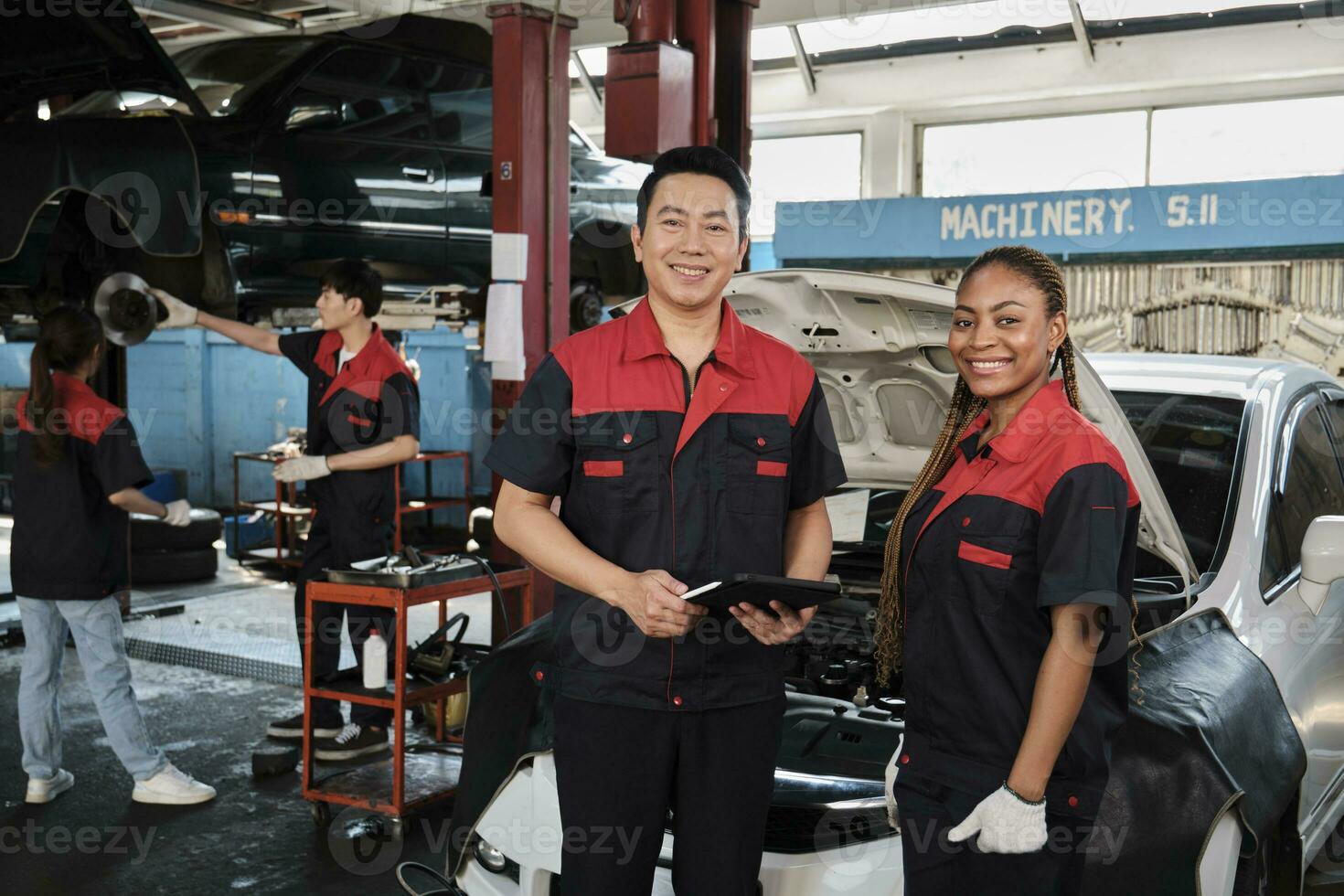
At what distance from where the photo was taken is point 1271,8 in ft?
32.7

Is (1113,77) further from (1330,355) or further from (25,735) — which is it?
(25,735)

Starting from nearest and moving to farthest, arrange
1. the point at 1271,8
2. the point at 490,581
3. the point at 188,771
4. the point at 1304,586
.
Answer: the point at 1304,586, the point at 490,581, the point at 188,771, the point at 1271,8

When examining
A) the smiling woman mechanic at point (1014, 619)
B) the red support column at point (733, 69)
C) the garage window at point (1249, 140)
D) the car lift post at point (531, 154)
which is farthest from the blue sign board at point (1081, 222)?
the smiling woman mechanic at point (1014, 619)

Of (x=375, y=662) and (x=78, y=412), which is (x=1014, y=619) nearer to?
(x=375, y=662)

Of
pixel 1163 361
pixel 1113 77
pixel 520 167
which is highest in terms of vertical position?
pixel 1113 77

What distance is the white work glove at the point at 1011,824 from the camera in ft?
5.58

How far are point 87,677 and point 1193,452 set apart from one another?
330cm

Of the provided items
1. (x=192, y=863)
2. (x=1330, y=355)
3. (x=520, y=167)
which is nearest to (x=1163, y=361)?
(x=520, y=167)

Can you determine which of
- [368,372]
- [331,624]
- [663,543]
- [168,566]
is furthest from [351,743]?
[168,566]

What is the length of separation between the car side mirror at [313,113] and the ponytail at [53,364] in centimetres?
199

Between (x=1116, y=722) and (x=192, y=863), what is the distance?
2.81 metres

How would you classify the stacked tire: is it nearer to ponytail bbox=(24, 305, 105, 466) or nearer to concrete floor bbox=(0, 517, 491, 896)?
concrete floor bbox=(0, 517, 491, 896)

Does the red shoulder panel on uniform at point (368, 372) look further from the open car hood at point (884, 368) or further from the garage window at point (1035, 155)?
the garage window at point (1035, 155)

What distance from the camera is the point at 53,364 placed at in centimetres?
397
